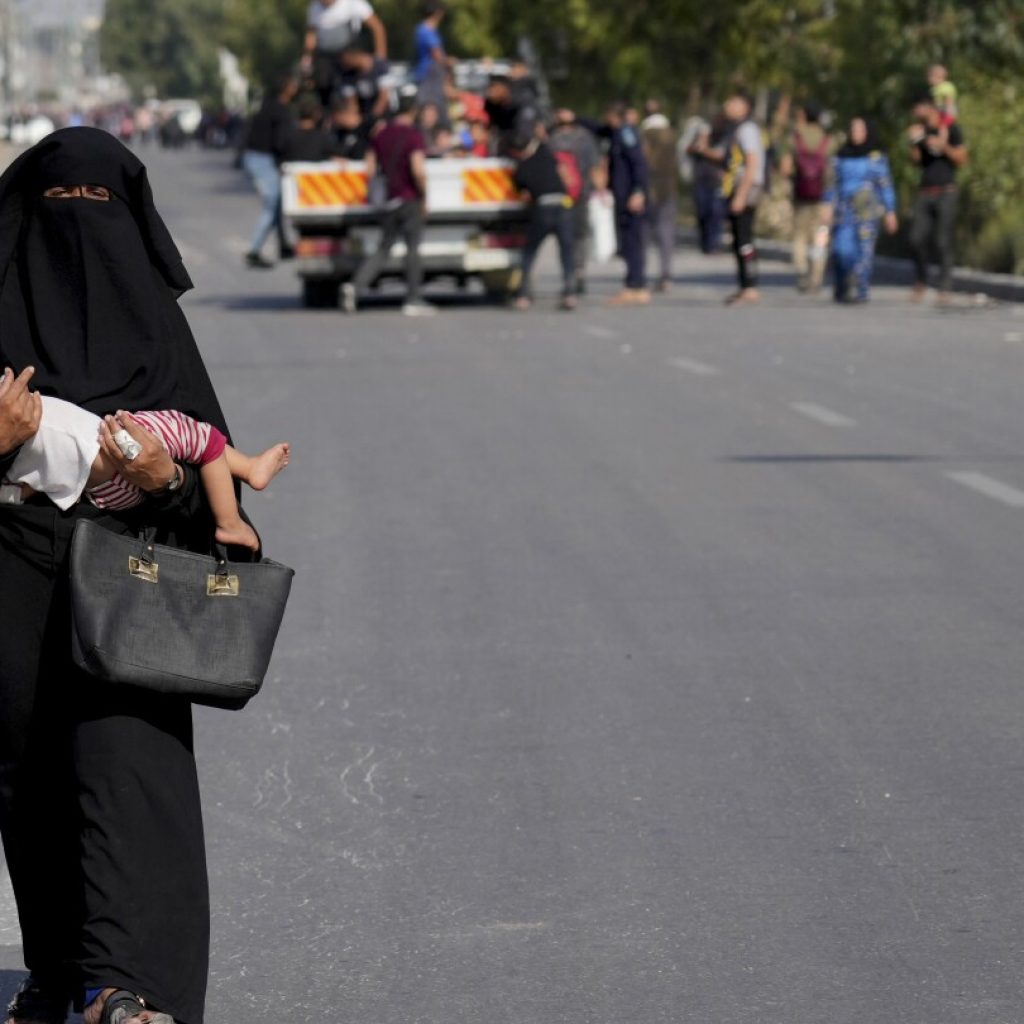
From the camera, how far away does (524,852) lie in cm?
598

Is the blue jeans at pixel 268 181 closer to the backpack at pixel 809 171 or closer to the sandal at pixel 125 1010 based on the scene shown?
the backpack at pixel 809 171

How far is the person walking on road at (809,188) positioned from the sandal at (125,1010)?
22415 mm

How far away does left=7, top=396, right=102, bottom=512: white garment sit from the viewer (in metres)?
4.16

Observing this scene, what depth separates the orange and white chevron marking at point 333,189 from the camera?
23.6 metres

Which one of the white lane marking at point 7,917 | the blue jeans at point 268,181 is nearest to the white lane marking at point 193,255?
the blue jeans at point 268,181

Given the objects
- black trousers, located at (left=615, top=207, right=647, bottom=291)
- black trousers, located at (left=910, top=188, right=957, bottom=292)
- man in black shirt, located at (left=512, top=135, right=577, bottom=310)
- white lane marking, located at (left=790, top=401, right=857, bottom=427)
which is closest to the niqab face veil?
white lane marking, located at (left=790, top=401, right=857, bottom=427)

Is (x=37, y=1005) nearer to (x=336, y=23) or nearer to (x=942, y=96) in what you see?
(x=942, y=96)

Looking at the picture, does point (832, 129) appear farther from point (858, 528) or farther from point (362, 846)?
point (362, 846)

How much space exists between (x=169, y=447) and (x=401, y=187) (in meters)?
19.0

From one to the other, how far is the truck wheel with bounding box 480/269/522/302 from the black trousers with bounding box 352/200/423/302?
1.39m

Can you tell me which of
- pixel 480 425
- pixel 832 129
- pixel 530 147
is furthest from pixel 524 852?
pixel 832 129

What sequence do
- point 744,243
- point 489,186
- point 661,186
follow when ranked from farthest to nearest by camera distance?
point 661,186, point 744,243, point 489,186

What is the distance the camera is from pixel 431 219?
23812mm

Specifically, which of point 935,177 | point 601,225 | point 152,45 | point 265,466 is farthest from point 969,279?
point 152,45
